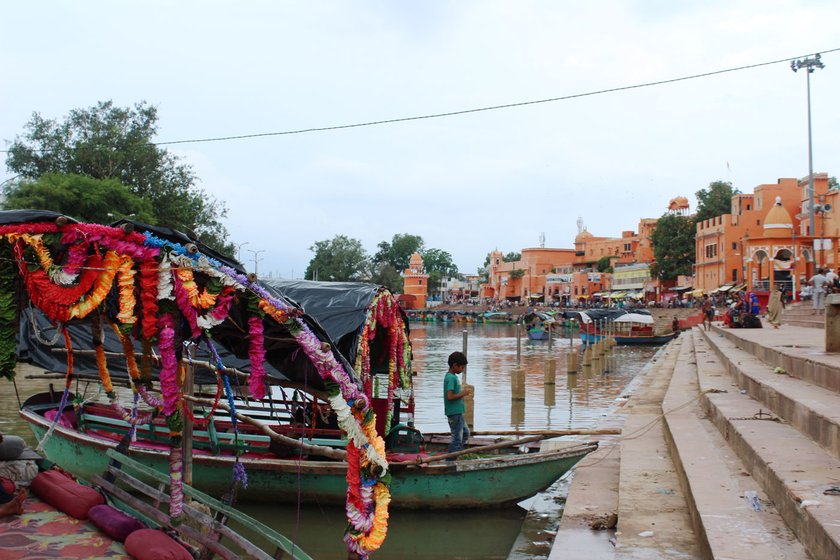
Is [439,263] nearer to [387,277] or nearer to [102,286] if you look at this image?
[387,277]

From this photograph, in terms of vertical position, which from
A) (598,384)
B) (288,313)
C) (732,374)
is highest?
(288,313)

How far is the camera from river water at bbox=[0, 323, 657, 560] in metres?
8.12

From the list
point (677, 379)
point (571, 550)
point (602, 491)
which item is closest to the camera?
point (571, 550)

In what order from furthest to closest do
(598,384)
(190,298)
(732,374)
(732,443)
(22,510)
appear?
(598,384), (732,374), (732,443), (22,510), (190,298)

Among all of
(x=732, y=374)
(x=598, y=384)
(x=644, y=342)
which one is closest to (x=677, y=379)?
(x=732, y=374)

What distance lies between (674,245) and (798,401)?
62565mm

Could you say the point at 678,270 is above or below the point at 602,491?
above

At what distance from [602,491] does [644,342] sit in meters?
39.3

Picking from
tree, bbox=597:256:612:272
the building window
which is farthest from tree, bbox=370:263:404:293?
the building window

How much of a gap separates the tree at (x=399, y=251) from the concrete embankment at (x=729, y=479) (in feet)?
377

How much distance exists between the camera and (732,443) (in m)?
7.32

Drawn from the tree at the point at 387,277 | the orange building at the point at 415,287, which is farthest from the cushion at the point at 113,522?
the tree at the point at 387,277

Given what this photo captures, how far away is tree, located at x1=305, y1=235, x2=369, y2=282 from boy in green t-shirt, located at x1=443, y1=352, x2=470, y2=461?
316 feet

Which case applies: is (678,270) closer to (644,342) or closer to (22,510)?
(644,342)
